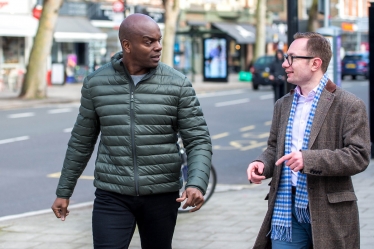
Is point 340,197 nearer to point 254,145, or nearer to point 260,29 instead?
point 254,145

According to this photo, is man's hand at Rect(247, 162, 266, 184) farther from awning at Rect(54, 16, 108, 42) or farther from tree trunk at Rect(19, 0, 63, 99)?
awning at Rect(54, 16, 108, 42)

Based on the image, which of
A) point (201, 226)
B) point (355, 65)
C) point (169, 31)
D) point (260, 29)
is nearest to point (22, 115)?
point (201, 226)

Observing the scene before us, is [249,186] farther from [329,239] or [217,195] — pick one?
[329,239]

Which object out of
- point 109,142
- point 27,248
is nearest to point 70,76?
point 27,248

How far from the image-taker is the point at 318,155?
351cm

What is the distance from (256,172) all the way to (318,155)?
400mm

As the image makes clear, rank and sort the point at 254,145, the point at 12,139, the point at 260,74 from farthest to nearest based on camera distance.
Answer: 1. the point at 260,74
2. the point at 12,139
3. the point at 254,145

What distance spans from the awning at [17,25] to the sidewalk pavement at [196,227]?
28.5m

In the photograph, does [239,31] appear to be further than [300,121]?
Yes

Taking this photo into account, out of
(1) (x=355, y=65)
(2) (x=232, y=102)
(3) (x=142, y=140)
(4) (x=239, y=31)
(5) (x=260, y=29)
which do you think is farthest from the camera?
(4) (x=239, y=31)

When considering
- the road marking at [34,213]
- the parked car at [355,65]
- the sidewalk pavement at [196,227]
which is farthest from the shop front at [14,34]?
the sidewalk pavement at [196,227]

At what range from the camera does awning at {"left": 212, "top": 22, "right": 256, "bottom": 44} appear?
51844 millimetres

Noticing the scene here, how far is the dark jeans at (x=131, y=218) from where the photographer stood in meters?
3.92

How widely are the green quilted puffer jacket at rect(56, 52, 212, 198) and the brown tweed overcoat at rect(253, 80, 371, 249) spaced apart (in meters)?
0.54
